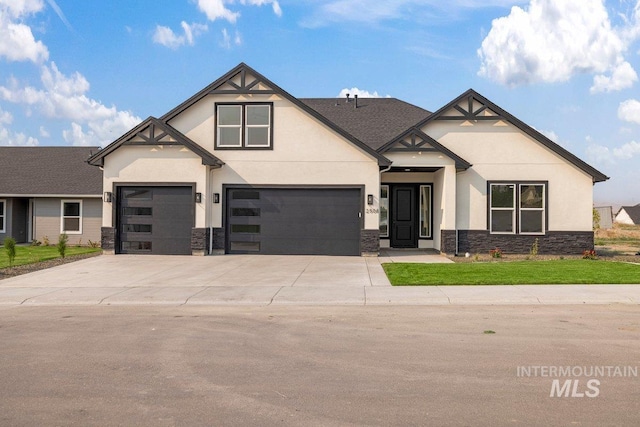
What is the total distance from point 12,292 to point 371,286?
792 cm

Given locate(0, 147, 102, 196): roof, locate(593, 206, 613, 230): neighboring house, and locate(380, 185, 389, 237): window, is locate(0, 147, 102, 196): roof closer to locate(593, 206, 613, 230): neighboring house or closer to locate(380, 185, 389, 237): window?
locate(380, 185, 389, 237): window

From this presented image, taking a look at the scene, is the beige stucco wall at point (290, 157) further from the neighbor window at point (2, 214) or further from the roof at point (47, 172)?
the neighbor window at point (2, 214)

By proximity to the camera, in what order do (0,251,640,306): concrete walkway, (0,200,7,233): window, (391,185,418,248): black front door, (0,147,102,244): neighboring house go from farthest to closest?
(0,200,7,233): window → (0,147,102,244): neighboring house → (391,185,418,248): black front door → (0,251,640,306): concrete walkway

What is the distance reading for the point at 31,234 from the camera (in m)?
26.7

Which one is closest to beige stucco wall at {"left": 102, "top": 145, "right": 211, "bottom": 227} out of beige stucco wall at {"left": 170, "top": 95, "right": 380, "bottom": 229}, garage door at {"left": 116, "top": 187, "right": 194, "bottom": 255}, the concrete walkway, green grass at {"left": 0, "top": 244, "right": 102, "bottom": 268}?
garage door at {"left": 116, "top": 187, "right": 194, "bottom": 255}

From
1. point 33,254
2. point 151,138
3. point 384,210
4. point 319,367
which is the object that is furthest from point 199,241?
point 319,367

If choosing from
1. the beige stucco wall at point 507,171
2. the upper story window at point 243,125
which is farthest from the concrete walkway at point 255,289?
the beige stucco wall at point 507,171

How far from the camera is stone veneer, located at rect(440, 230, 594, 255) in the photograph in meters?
20.5

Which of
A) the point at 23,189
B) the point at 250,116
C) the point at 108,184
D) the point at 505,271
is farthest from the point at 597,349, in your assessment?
the point at 23,189

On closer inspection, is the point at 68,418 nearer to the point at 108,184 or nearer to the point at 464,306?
the point at 464,306

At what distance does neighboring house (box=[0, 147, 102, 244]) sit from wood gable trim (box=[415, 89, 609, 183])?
1550cm

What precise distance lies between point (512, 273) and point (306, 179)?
8.60 m

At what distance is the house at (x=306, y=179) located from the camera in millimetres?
19891

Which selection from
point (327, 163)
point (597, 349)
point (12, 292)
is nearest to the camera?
point (597, 349)
